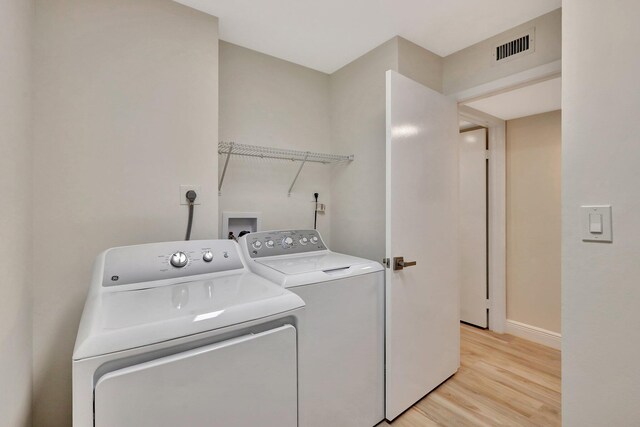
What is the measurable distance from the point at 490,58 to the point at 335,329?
1.97 meters

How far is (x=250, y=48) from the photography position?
206 centimetres

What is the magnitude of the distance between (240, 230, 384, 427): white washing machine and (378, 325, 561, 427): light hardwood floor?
14.7 inches

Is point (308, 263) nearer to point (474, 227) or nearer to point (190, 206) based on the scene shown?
point (190, 206)

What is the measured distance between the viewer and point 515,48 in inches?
69.9

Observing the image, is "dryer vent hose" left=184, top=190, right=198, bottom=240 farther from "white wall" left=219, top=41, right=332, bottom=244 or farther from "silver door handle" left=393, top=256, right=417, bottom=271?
"silver door handle" left=393, top=256, right=417, bottom=271

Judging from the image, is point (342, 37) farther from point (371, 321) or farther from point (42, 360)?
point (42, 360)

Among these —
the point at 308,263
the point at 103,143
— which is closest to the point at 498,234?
the point at 308,263

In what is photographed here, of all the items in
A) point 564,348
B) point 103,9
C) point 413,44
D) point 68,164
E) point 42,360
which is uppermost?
point 413,44

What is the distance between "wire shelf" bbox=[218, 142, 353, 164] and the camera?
6.29 ft

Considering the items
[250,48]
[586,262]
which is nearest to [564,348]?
[586,262]

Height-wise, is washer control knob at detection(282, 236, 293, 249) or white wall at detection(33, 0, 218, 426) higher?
white wall at detection(33, 0, 218, 426)

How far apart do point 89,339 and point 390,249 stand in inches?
53.3

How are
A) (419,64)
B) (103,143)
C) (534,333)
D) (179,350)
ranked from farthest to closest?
(534,333), (419,64), (103,143), (179,350)

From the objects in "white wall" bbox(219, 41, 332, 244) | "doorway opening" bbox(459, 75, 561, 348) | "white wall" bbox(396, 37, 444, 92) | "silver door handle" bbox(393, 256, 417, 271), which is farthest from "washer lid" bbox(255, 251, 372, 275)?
"doorway opening" bbox(459, 75, 561, 348)
